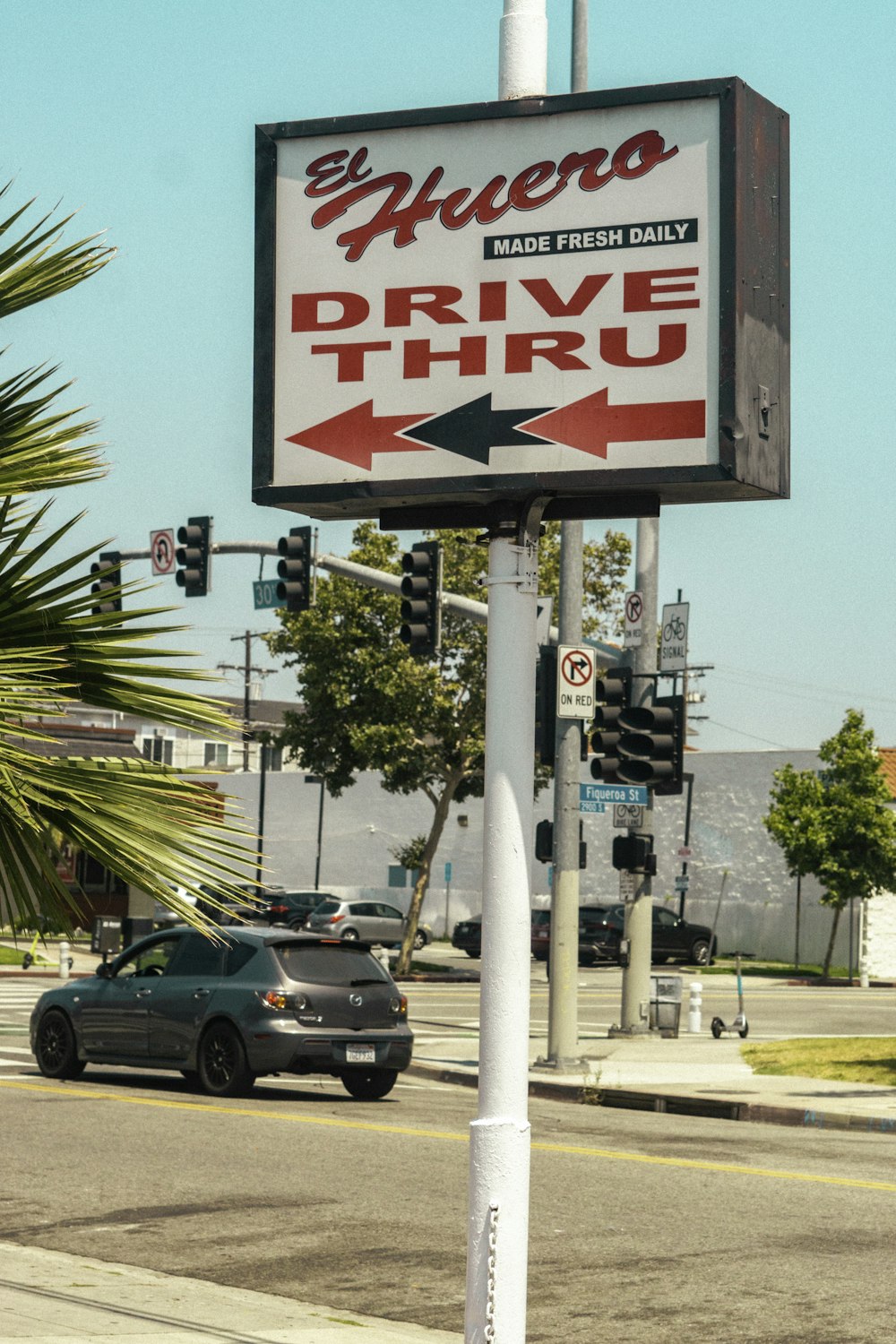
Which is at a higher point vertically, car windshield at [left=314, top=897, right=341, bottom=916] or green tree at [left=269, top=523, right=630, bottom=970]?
green tree at [left=269, top=523, right=630, bottom=970]

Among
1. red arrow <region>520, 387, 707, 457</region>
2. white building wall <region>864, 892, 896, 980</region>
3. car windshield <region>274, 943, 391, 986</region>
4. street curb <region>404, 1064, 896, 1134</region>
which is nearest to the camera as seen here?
red arrow <region>520, 387, 707, 457</region>

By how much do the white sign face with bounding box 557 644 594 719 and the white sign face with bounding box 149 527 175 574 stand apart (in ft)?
21.3

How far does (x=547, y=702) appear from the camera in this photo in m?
21.0

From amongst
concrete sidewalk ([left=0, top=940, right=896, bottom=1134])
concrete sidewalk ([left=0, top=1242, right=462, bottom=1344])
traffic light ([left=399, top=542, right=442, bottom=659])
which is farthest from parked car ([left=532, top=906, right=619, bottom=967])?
concrete sidewalk ([left=0, top=1242, right=462, bottom=1344])

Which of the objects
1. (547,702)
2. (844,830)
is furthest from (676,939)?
(547,702)

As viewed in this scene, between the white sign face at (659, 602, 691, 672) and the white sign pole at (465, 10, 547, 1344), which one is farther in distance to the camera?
the white sign face at (659, 602, 691, 672)

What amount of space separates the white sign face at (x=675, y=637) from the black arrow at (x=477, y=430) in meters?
19.3

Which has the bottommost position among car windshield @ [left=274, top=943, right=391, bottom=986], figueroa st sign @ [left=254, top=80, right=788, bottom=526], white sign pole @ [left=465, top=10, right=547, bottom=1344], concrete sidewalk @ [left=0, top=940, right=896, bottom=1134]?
concrete sidewalk @ [left=0, top=940, right=896, bottom=1134]

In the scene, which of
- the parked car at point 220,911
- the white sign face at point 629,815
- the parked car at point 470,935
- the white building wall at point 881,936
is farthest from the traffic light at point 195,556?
the white building wall at point 881,936

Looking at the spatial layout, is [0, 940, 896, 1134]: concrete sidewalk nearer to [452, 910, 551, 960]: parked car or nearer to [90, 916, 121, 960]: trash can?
[90, 916, 121, 960]: trash can

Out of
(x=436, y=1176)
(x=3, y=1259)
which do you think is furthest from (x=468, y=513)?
(x=436, y=1176)

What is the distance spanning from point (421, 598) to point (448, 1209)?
9890 mm

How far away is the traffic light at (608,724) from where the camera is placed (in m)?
20.8

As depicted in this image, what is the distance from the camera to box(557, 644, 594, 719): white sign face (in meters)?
20.8
